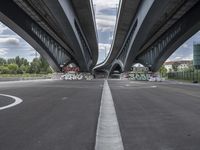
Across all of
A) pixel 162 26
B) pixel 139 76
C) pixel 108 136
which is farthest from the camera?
pixel 139 76

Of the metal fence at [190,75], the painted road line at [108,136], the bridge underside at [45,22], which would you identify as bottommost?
the painted road line at [108,136]

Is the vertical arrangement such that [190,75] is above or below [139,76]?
above

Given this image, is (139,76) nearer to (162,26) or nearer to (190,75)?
(190,75)

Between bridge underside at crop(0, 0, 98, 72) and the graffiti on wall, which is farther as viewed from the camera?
the graffiti on wall

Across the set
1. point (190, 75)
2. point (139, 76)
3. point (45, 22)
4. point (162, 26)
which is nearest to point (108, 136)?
point (45, 22)

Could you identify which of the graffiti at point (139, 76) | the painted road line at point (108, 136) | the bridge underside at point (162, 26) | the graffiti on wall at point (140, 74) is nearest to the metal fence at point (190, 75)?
the bridge underside at point (162, 26)

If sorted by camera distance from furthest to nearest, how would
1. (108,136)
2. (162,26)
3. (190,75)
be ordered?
(190,75)
(162,26)
(108,136)

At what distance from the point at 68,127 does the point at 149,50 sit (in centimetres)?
8008

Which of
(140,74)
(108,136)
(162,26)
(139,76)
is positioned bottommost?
(108,136)

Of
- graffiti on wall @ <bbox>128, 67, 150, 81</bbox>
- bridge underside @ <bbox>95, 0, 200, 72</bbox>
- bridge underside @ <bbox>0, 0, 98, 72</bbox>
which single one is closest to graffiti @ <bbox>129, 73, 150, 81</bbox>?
graffiti on wall @ <bbox>128, 67, 150, 81</bbox>

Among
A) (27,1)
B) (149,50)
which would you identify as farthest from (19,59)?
(27,1)

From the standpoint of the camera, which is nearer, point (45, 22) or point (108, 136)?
point (108, 136)

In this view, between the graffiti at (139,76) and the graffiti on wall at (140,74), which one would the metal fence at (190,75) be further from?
the graffiti at (139,76)

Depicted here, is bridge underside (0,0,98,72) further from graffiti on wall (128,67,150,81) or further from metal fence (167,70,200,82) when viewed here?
metal fence (167,70,200,82)
